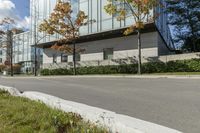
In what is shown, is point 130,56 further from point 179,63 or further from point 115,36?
point 179,63

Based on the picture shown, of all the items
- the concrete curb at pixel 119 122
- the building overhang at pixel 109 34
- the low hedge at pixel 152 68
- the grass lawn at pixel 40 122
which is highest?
the building overhang at pixel 109 34

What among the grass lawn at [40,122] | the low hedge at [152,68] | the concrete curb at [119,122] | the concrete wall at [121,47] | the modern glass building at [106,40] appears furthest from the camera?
the modern glass building at [106,40]

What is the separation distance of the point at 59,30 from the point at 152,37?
11320mm

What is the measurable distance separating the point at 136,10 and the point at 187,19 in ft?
47.6

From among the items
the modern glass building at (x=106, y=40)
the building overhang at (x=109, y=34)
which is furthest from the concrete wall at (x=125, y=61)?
the building overhang at (x=109, y=34)

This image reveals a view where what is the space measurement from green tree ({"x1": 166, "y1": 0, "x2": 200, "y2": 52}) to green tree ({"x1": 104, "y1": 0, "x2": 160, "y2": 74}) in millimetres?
11090

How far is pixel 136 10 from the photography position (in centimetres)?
2820

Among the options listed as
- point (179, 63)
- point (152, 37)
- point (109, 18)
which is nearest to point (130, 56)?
point (152, 37)

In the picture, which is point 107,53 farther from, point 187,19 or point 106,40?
point 187,19

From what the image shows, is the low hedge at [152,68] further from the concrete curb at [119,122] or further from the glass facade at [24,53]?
the glass facade at [24,53]

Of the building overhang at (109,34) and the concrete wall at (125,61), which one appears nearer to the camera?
the concrete wall at (125,61)

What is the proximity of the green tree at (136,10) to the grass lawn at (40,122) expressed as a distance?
20.3m

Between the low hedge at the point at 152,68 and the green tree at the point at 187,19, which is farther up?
the green tree at the point at 187,19

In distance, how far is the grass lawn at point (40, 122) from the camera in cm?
499
